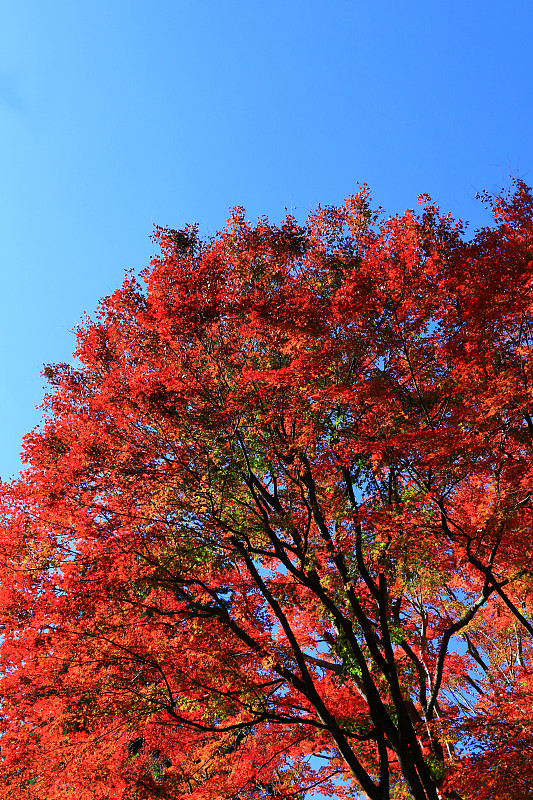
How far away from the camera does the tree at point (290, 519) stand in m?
9.66

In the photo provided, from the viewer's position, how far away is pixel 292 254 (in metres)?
13.2

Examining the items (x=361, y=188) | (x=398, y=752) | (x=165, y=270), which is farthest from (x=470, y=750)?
(x=361, y=188)

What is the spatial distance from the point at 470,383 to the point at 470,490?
3.51 meters

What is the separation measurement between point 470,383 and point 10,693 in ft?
36.7

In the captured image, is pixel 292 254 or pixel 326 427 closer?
pixel 326 427

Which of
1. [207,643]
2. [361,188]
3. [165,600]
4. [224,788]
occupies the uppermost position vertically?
[361,188]

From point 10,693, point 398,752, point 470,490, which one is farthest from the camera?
point 470,490

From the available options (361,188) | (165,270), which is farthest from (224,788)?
(361,188)

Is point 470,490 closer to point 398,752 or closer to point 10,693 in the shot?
point 398,752

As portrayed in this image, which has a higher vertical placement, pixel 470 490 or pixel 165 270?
pixel 165 270

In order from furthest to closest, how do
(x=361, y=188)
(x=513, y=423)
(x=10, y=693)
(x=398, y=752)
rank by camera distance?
(x=361, y=188), (x=10, y=693), (x=513, y=423), (x=398, y=752)

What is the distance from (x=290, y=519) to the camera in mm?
10750

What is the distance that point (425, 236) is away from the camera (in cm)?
1189

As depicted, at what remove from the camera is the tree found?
31.7ft
